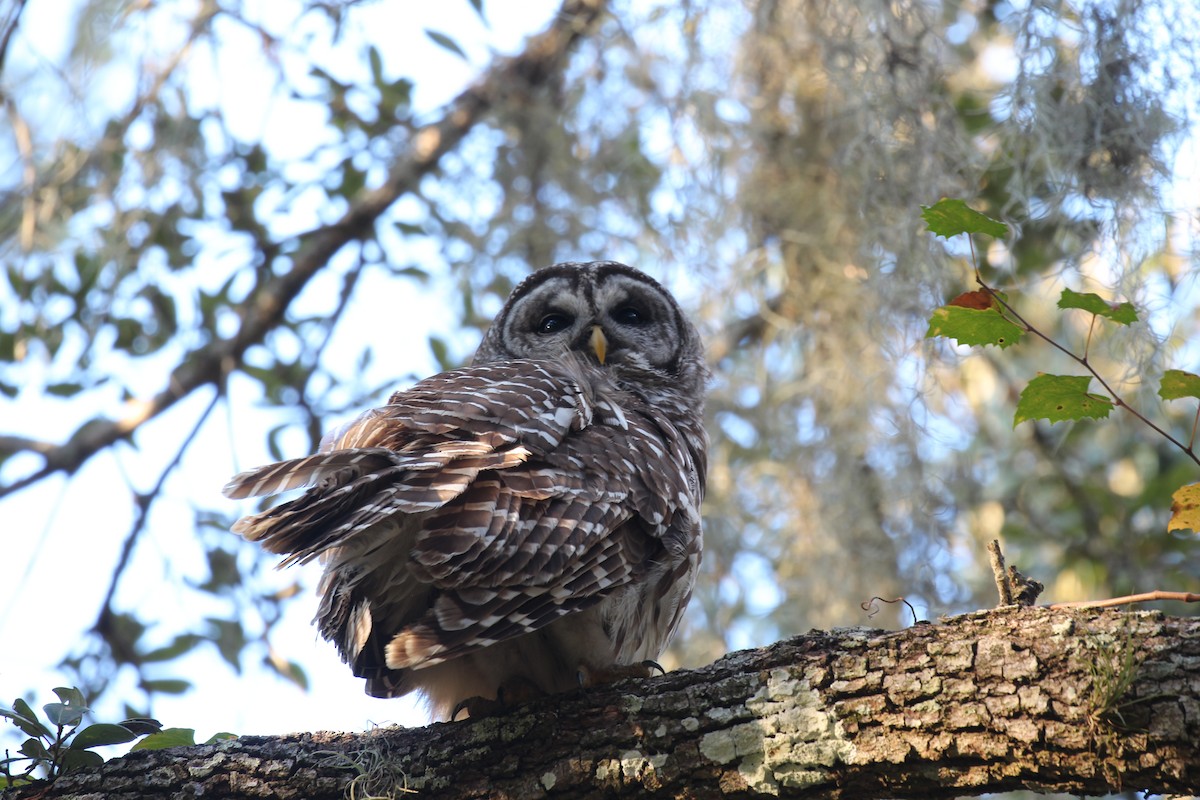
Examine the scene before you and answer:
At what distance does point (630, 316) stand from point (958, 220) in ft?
7.31

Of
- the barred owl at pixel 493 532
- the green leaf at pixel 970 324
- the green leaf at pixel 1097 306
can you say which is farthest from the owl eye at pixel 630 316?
the green leaf at pixel 1097 306

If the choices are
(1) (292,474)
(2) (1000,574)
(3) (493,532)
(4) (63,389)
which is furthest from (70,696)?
(4) (63,389)

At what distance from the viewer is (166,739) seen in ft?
7.72

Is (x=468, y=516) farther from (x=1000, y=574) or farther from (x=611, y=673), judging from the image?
(x=1000, y=574)

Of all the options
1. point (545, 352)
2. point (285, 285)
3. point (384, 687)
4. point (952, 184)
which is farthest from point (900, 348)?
point (285, 285)

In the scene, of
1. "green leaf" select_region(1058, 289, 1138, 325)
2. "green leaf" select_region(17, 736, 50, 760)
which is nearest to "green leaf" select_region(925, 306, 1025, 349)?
"green leaf" select_region(1058, 289, 1138, 325)

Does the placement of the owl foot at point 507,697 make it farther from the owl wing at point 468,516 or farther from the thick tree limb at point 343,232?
the thick tree limb at point 343,232

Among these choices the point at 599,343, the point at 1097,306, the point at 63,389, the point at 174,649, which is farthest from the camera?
the point at 63,389

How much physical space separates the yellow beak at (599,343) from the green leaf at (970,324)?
1.85m

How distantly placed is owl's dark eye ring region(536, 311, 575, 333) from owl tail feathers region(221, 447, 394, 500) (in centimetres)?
192

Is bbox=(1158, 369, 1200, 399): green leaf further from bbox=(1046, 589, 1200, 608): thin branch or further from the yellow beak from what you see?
the yellow beak

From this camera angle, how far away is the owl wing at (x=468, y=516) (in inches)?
86.4

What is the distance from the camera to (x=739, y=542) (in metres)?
5.50

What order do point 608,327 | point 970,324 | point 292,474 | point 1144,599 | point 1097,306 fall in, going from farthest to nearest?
1. point 608,327
2. point 292,474
3. point 970,324
4. point 1097,306
5. point 1144,599
